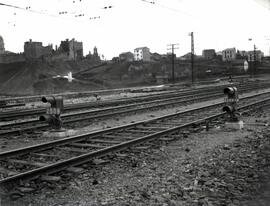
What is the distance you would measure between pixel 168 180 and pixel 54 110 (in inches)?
217

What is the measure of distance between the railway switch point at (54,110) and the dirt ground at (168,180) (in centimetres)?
311

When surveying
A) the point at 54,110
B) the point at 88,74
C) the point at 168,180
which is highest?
the point at 88,74

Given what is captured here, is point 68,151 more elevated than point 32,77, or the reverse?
point 32,77

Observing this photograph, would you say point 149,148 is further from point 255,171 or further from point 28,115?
point 28,115

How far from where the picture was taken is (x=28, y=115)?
17.7m

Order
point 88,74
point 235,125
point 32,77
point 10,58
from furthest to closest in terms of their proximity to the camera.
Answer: point 10,58
point 88,74
point 32,77
point 235,125

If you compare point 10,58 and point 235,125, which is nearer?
point 235,125

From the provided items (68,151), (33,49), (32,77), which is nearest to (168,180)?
(68,151)

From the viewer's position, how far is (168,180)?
6.38 m

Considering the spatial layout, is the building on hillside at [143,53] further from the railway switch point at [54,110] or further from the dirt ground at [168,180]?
the dirt ground at [168,180]

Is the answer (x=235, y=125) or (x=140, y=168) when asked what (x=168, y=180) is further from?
(x=235, y=125)

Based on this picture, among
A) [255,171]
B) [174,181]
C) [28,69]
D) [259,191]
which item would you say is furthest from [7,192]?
[28,69]

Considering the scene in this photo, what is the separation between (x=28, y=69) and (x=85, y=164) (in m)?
78.7

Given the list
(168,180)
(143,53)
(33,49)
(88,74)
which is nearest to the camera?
(168,180)
